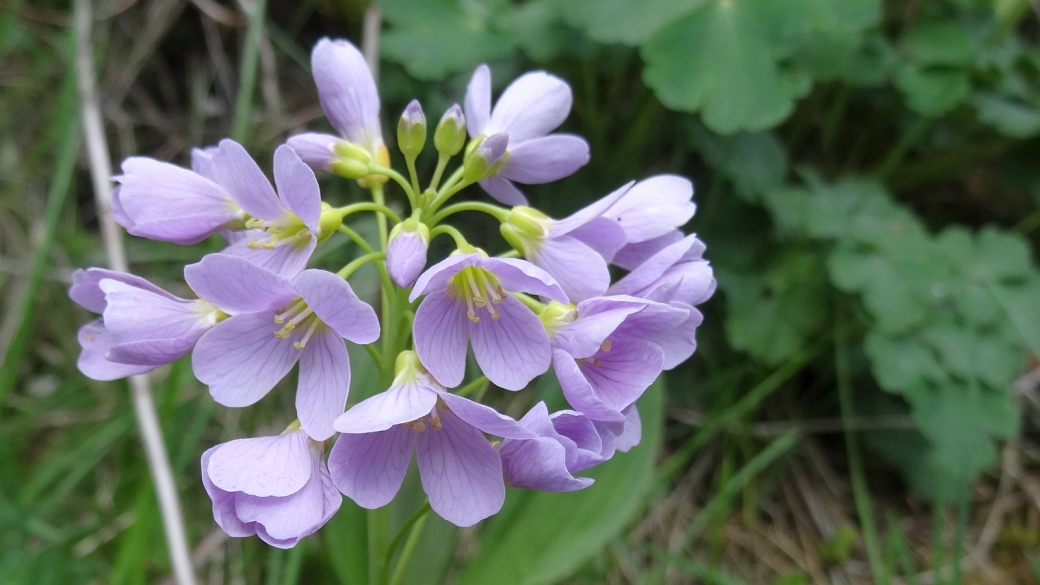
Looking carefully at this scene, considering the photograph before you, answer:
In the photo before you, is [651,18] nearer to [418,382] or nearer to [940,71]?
[940,71]

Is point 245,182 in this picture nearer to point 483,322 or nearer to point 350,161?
point 350,161

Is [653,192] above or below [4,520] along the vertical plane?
above

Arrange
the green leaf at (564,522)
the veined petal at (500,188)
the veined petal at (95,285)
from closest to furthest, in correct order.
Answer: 1. the veined petal at (95,285)
2. the veined petal at (500,188)
3. the green leaf at (564,522)

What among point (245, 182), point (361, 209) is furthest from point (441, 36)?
point (245, 182)

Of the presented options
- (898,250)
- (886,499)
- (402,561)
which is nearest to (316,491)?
(402,561)

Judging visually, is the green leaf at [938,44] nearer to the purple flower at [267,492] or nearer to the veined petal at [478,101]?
the veined petal at [478,101]

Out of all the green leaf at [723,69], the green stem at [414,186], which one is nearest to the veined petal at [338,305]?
the green stem at [414,186]

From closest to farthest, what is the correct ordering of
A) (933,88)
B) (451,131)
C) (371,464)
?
(371,464) < (451,131) < (933,88)
